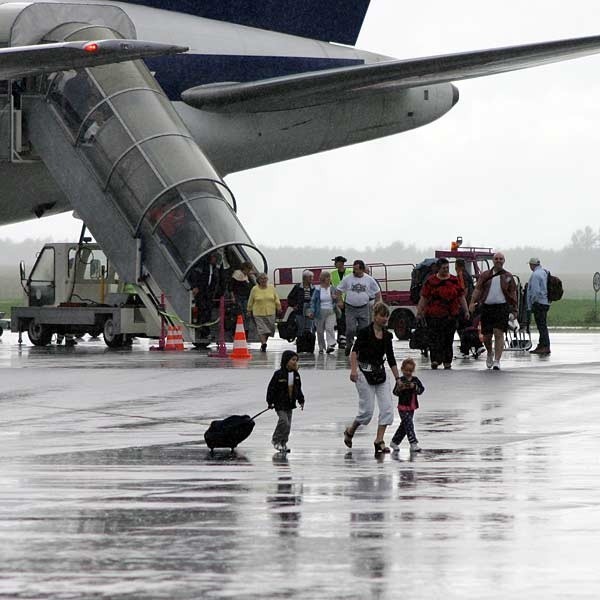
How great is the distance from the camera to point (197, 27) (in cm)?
3497

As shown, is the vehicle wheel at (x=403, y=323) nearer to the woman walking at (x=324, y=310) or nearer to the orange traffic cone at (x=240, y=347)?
the woman walking at (x=324, y=310)

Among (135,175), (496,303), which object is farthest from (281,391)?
(135,175)

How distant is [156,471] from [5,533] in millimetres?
3084

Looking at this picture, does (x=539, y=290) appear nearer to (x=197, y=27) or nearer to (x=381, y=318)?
(x=197, y=27)

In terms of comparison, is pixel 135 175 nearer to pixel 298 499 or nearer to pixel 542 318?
pixel 542 318

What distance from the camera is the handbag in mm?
13539

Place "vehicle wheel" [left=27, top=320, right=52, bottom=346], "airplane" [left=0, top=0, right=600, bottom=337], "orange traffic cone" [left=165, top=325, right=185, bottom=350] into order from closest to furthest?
1. "airplane" [left=0, top=0, right=600, bottom=337]
2. "orange traffic cone" [left=165, top=325, right=185, bottom=350]
3. "vehicle wheel" [left=27, top=320, right=52, bottom=346]

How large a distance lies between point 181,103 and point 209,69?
98 centimetres

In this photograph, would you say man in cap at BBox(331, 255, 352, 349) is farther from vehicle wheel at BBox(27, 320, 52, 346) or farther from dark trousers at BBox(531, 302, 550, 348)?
vehicle wheel at BBox(27, 320, 52, 346)

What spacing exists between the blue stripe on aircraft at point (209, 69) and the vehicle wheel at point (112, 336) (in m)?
6.56

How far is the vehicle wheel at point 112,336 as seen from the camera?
30111 millimetres

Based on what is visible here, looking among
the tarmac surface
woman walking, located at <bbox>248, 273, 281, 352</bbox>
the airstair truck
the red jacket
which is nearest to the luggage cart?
woman walking, located at <bbox>248, 273, 281, 352</bbox>

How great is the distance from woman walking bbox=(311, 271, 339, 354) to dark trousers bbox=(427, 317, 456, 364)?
4739mm

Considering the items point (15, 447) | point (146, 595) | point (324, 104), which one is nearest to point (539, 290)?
point (324, 104)
